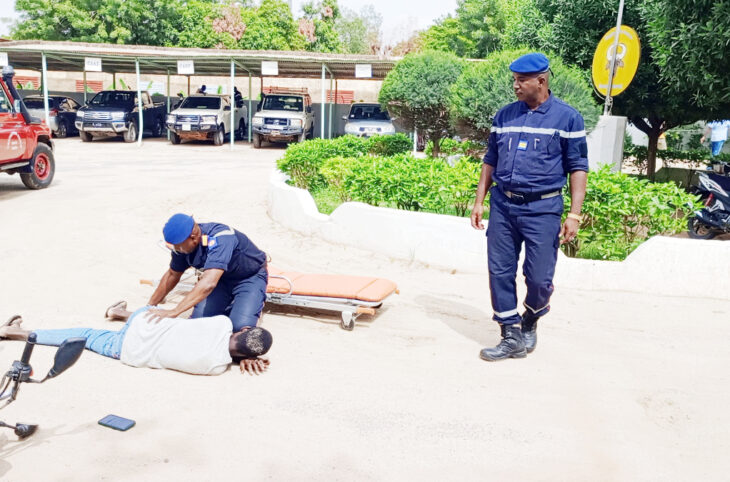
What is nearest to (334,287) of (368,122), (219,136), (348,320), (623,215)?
(348,320)

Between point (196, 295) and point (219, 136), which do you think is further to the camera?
point (219, 136)

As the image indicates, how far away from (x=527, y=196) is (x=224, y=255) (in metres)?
2.02

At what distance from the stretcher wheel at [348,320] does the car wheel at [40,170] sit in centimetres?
790

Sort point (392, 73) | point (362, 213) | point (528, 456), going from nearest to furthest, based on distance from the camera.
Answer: point (528, 456) → point (362, 213) → point (392, 73)

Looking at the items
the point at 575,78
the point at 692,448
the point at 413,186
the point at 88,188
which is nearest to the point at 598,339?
the point at 692,448

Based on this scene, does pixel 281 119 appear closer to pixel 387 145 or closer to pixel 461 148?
pixel 387 145

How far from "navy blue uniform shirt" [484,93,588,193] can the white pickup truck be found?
57.0ft

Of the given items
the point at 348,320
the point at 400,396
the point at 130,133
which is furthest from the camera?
the point at 130,133

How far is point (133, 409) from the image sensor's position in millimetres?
3684

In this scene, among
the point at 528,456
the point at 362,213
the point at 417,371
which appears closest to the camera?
the point at 528,456

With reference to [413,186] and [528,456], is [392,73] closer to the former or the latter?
[413,186]

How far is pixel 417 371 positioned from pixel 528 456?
1.18m

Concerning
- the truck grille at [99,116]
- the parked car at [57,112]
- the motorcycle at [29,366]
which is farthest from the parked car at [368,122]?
the motorcycle at [29,366]

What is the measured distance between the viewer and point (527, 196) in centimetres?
432
